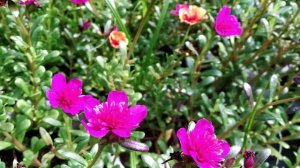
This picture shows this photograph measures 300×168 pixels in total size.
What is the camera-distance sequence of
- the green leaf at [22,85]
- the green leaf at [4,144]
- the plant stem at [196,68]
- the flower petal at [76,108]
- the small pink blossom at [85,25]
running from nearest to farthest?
the flower petal at [76,108] < the green leaf at [4,144] < the green leaf at [22,85] < the plant stem at [196,68] < the small pink blossom at [85,25]

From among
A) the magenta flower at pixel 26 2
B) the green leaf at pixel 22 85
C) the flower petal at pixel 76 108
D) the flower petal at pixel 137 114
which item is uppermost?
the magenta flower at pixel 26 2

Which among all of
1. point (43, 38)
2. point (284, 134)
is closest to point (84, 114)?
point (43, 38)

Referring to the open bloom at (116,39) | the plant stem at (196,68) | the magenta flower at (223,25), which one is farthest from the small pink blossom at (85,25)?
the magenta flower at (223,25)

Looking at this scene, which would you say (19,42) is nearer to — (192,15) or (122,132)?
(192,15)

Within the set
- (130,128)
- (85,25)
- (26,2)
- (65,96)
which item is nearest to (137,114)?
(130,128)

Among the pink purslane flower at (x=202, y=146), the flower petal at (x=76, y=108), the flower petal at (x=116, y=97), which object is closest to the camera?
the pink purslane flower at (x=202, y=146)

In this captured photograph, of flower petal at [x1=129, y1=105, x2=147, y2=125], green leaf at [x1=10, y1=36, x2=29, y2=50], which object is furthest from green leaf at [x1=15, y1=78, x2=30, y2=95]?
flower petal at [x1=129, y1=105, x2=147, y2=125]

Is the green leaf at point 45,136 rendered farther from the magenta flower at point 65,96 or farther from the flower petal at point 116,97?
the flower petal at point 116,97

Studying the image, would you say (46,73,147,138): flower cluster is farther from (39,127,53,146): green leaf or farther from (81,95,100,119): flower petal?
(39,127,53,146): green leaf
